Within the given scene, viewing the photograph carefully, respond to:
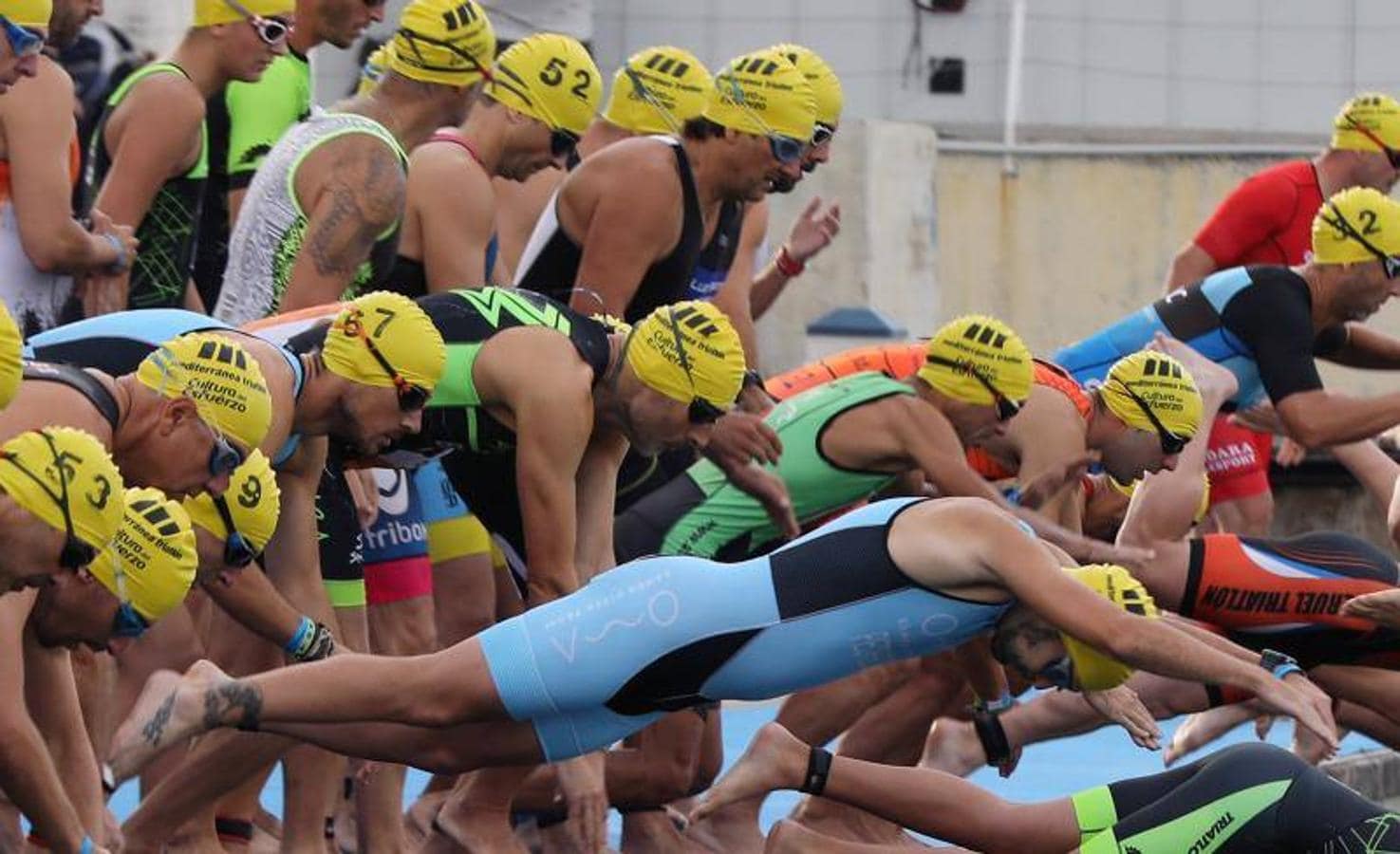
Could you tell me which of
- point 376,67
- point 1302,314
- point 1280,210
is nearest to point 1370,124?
point 1280,210

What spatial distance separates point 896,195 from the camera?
15688mm

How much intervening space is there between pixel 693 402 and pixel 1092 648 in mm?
1284

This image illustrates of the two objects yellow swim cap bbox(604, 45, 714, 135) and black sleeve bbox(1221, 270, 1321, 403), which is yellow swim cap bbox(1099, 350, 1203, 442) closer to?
black sleeve bbox(1221, 270, 1321, 403)

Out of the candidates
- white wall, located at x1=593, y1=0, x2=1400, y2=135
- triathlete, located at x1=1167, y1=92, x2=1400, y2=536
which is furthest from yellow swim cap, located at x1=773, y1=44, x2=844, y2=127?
white wall, located at x1=593, y1=0, x2=1400, y2=135

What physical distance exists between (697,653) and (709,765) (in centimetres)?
197

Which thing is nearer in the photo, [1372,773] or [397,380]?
[397,380]

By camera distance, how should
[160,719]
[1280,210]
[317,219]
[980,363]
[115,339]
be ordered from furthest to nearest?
1. [1280,210]
2. [980,363]
3. [317,219]
4. [115,339]
5. [160,719]

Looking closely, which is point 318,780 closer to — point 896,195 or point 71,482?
point 71,482

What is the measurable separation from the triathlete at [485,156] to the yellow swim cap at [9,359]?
2586 millimetres

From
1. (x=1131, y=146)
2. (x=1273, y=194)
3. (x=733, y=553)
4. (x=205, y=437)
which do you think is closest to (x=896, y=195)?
(x=1131, y=146)

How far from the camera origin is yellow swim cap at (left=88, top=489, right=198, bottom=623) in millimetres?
5883

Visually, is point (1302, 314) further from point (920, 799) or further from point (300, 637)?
point (300, 637)

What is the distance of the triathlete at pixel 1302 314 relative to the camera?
1004cm

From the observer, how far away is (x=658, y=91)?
935 centimetres
